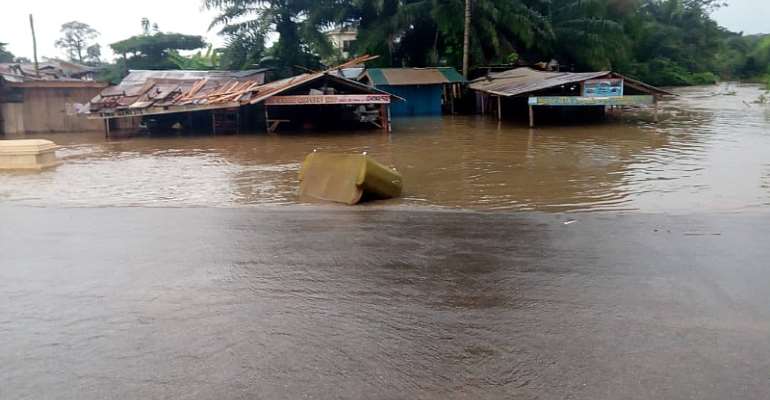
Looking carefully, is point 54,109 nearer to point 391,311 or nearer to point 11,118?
point 11,118

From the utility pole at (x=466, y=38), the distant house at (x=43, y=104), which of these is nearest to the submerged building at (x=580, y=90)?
the utility pole at (x=466, y=38)

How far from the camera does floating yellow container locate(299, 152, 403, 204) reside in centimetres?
984

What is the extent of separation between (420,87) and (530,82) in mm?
9164

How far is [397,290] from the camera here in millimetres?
Result: 5621

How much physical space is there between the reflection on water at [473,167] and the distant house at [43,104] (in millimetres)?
4281

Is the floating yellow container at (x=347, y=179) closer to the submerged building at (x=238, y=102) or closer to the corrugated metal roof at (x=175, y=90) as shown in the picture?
the submerged building at (x=238, y=102)

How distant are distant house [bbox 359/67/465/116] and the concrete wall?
1305 cm

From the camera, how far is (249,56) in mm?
33375

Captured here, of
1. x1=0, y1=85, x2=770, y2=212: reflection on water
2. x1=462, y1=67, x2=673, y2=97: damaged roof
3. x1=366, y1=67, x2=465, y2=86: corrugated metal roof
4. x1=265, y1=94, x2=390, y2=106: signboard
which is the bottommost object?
x1=0, y1=85, x2=770, y2=212: reflection on water

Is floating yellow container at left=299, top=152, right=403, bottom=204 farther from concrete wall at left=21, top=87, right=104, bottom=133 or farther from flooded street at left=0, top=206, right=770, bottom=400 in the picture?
concrete wall at left=21, top=87, right=104, bottom=133

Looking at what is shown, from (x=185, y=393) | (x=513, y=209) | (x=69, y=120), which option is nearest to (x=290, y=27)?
(x=69, y=120)

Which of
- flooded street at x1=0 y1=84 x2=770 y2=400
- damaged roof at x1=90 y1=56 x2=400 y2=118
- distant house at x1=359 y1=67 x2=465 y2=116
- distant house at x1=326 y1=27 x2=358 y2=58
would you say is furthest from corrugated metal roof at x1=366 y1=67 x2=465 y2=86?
flooded street at x1=0 y1=84 x2=770 y2=400

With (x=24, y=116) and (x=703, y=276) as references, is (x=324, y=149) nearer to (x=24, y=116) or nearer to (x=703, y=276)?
(x=703, y=276)

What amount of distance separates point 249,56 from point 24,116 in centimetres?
1109
